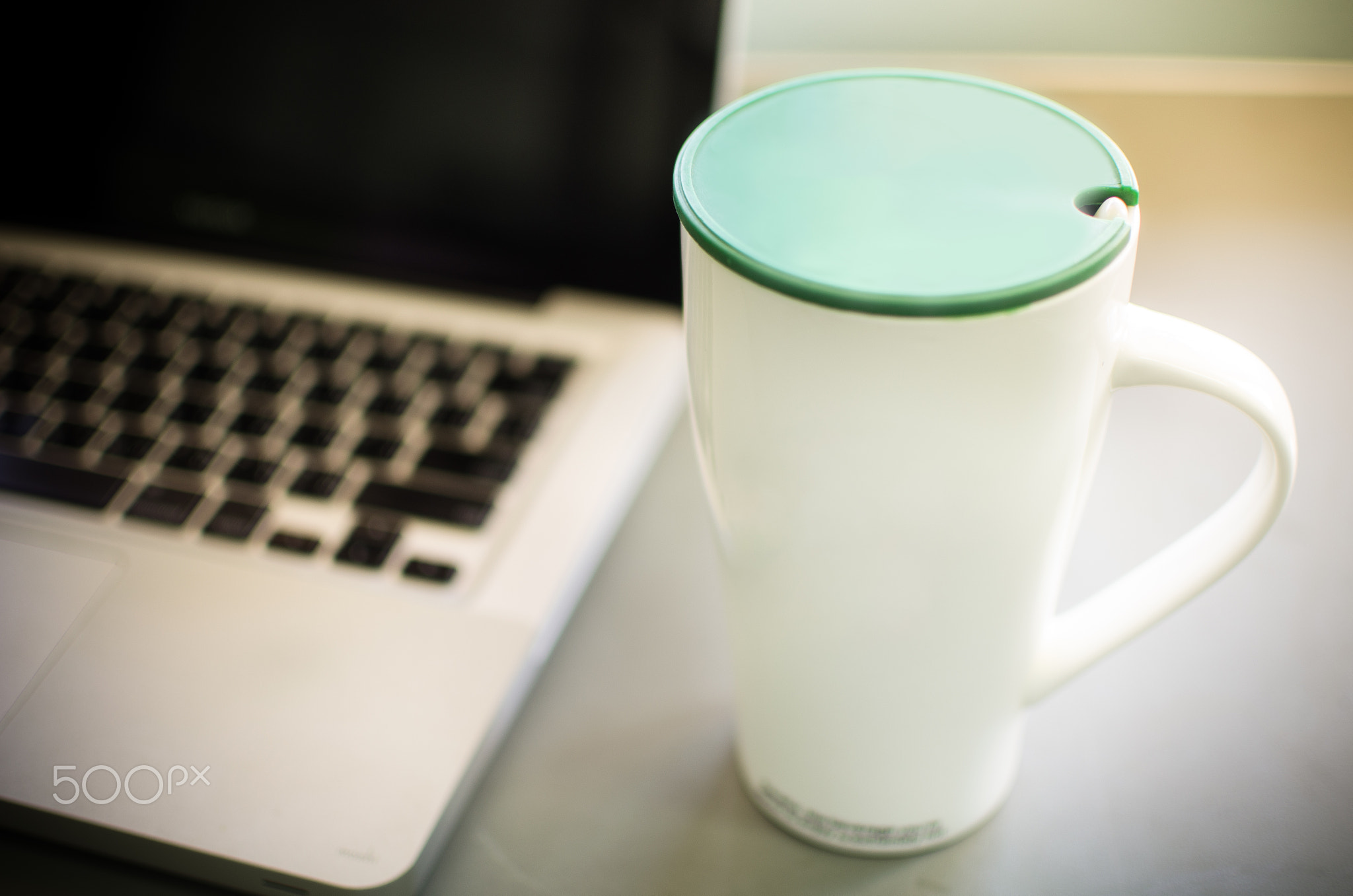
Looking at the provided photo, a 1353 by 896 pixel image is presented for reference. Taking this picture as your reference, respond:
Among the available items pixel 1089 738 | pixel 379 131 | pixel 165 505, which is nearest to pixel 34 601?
pixel 165 505

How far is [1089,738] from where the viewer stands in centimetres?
31

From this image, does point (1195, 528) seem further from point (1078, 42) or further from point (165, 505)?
point (1078, 42)

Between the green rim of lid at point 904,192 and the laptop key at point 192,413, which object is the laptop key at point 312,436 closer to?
the laptop key at point 192,413

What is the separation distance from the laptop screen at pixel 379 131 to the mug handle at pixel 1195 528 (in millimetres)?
242

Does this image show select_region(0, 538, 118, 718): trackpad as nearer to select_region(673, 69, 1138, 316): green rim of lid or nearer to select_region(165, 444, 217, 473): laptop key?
select_region(165, 444, 217, 473): laptop key

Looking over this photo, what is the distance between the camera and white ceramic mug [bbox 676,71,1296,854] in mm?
185

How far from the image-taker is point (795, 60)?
0.67 metres

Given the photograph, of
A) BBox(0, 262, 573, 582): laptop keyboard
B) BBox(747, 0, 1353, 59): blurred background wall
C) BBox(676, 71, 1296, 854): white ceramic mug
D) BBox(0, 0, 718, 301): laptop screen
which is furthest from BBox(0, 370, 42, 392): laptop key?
BBox(747, 0, 1353, 59): blurred background wall

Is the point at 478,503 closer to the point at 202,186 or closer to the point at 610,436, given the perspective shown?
the point at 610,436

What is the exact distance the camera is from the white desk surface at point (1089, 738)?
0.28 metres

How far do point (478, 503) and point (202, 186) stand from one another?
0.84ft

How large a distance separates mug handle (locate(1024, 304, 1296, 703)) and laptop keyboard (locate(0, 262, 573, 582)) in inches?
7.7

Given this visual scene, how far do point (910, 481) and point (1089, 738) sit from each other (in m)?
0.17

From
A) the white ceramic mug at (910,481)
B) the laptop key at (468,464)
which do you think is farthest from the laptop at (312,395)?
the white ceramic mug at (910,481)
